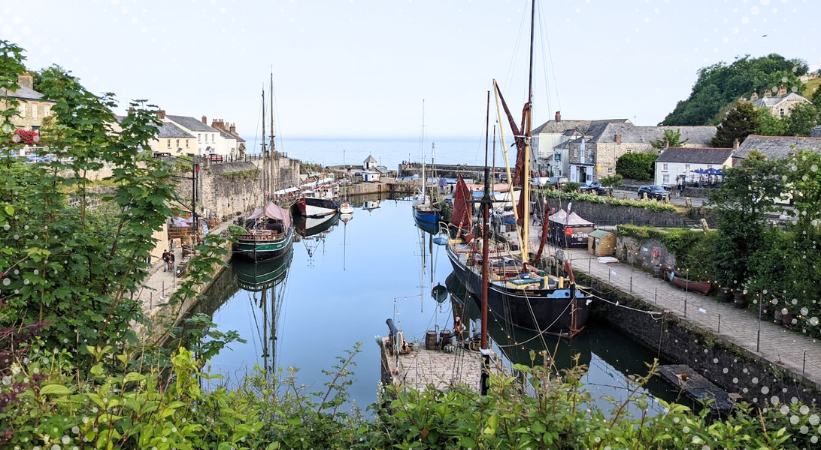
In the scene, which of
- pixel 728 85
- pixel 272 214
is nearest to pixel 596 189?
pixel 272 214

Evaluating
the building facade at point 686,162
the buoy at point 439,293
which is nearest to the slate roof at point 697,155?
the building facade at point 686,162

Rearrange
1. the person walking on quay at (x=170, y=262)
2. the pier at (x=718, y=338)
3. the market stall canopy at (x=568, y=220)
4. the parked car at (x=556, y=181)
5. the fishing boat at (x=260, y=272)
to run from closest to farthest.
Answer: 1. the pier at (x=718, y=338)
2. the person walking on quay at (x=170, y=262)
3. the fishing boat at (x=260, y=272)
4. the market stall canopy at (x=568, y=220)
5. the parked car at (x=556, y=181)

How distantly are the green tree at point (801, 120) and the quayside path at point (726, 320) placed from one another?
114 feet

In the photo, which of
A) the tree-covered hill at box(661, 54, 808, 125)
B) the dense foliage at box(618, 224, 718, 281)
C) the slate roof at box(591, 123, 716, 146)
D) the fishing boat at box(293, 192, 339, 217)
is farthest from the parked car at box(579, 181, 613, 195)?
the tree-covered hill at box(661, 54, 808, 125)

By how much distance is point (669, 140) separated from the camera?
2190 inches

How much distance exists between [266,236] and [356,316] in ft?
34.4

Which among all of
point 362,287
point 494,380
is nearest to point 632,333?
point 362,287

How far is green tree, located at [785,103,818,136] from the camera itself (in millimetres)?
51844

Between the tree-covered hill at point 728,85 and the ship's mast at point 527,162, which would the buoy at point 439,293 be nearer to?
the ship's mast at point 527,162

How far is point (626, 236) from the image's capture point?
27.0 m

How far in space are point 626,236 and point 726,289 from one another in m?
7.28

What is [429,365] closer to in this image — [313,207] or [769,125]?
[313,207]

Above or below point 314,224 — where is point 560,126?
above

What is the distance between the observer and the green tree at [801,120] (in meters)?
51.8
